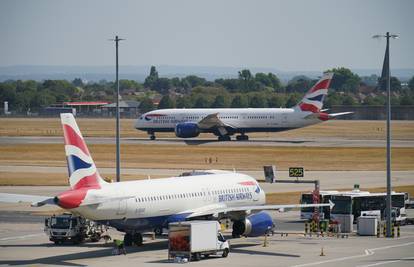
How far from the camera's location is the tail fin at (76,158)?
4908 centimetres

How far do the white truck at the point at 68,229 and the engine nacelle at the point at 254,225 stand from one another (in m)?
8.39

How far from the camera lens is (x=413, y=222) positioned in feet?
224

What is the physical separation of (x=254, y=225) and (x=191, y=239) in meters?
8.72

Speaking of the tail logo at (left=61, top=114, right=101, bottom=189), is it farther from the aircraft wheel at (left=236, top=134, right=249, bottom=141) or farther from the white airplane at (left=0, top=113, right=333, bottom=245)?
the aircraft wheel at (left=236, top=134, right=249, bottom=141)

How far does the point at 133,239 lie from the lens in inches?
2149

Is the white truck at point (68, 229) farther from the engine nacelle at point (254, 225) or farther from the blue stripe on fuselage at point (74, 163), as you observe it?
the engine nacelle at point (254, 225)

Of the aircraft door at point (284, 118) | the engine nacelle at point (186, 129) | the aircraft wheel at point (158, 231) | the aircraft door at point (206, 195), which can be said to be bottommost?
the aircraft wheel at point (158, 231)

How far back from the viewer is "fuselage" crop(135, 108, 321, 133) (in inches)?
5837

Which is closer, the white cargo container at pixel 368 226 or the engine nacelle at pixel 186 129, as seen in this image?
the white cargo container at pixel 368 226

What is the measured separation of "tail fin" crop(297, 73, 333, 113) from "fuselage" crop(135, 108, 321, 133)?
2.98ft

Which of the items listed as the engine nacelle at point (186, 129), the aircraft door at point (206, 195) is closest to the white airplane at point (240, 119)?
the engine nacelle at point (186, 129)

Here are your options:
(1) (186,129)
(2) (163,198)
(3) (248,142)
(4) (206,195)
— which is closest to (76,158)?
(2) (163,198)

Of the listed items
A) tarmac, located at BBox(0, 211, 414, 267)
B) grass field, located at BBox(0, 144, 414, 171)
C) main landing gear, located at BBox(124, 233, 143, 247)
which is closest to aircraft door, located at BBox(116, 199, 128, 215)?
tarmac, located at BBox(0, 211, 414, 267)

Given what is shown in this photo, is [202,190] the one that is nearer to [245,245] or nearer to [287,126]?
[245,245]
